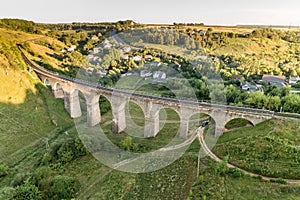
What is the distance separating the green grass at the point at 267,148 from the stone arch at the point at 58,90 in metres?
38.5

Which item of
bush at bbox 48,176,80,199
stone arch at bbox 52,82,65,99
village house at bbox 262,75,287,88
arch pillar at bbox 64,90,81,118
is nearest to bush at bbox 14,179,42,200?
bush at bbox 48,176,80,199

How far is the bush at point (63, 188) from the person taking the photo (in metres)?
27.8

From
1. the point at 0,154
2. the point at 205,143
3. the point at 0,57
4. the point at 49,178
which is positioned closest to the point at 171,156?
the point at 205,143

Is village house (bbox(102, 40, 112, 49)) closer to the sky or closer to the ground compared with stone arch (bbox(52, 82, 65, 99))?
closer to the sky

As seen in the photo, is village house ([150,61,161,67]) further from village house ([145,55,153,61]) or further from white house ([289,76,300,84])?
white house ([289,76,300,84])

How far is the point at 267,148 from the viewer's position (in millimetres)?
29453

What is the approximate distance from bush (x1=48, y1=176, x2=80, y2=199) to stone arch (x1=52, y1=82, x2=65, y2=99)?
2912 centimetres

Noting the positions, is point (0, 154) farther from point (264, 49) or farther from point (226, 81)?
point (264, 49)

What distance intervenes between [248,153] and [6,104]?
151 ft

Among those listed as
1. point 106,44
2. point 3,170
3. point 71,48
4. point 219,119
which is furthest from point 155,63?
point 3,170

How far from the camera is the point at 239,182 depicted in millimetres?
25750

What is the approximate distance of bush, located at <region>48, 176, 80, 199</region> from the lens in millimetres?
27781

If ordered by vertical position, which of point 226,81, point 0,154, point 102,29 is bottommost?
point 0,154

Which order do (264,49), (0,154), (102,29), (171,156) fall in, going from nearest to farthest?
(171,156) < (0,154) < (264,49) < (102,29)
